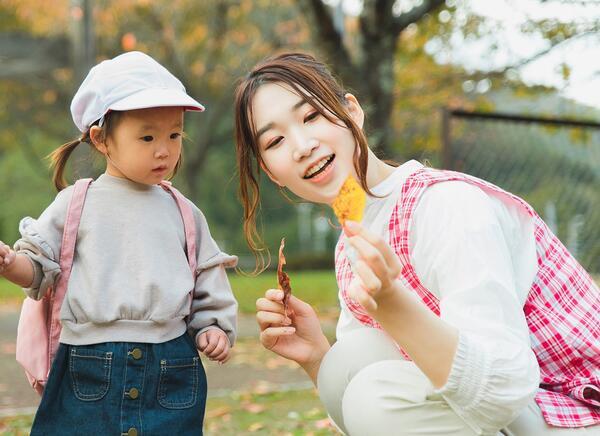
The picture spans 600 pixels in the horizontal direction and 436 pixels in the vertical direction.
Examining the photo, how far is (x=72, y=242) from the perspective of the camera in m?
2.15

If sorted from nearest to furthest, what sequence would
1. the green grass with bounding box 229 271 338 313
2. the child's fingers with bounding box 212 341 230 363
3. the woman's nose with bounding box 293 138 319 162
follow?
the woman's nose with bounding box 293 138 319 162 → the child's fingers with bounding box 212 341 230 363 → the green grass with bounding box 229 271 338 313

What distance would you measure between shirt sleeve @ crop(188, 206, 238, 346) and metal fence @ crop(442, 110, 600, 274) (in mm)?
2515

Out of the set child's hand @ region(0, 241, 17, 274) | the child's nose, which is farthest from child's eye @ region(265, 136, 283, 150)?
child's hand @ region(0, 241, 17, 274)

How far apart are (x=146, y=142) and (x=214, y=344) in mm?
578

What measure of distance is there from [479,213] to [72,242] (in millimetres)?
1101

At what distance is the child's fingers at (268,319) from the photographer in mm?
2002

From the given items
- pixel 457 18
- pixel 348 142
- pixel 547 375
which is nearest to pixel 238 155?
pixel 348 142

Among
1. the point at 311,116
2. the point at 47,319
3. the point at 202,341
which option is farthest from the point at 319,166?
the point at 47,319

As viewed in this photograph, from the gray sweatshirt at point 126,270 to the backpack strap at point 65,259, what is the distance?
0.6 inches

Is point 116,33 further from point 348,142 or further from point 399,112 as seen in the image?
point 348,142

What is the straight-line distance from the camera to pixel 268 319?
6.61 ft

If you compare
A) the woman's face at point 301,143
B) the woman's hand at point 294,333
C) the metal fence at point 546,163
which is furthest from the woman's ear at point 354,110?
the metal fence at point 546,163

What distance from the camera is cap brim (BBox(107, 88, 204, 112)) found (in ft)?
6.82

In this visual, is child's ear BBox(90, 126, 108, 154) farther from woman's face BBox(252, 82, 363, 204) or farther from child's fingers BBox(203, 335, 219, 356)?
child's fingers BBox(203, 335, 219, 356)
